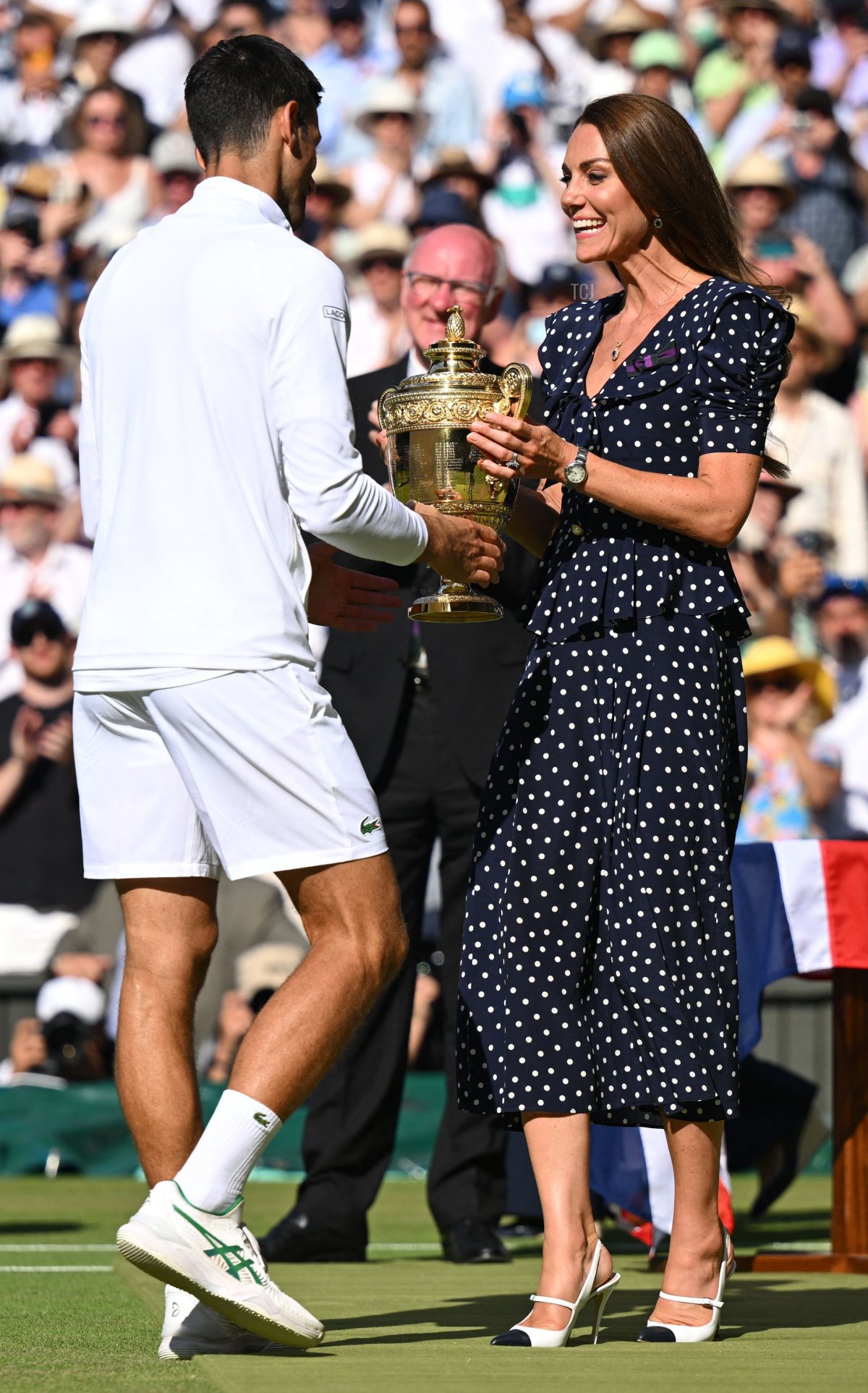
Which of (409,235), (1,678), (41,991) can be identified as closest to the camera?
(41,991)

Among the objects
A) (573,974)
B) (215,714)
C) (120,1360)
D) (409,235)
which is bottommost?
(120,1360)

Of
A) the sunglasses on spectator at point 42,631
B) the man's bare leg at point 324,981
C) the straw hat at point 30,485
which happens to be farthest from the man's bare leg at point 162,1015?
the straw hat at point 30,485

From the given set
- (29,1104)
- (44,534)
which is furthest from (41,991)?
(44,534)

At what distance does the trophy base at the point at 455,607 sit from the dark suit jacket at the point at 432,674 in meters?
1.33

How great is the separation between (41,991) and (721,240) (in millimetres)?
5024

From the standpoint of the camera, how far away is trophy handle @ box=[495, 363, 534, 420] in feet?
12.9

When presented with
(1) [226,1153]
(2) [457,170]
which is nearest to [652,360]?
(1) [226,1153]

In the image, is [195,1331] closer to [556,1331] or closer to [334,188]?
[556,1331]

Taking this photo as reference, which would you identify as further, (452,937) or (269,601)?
(452,937)

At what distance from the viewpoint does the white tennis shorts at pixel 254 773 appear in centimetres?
354

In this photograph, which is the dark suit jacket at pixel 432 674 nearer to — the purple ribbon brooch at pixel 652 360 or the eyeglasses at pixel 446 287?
the eyeglasses at pixel 446 287

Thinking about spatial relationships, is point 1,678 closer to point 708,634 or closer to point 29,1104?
point 29,1104

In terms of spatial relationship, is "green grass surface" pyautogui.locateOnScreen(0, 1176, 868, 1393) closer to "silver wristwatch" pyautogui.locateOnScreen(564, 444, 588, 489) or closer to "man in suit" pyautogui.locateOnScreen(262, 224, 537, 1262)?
"man in suit" pyautogui.locateOnScreen(262, 224, 537, 1262)

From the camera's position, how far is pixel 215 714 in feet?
11.6
